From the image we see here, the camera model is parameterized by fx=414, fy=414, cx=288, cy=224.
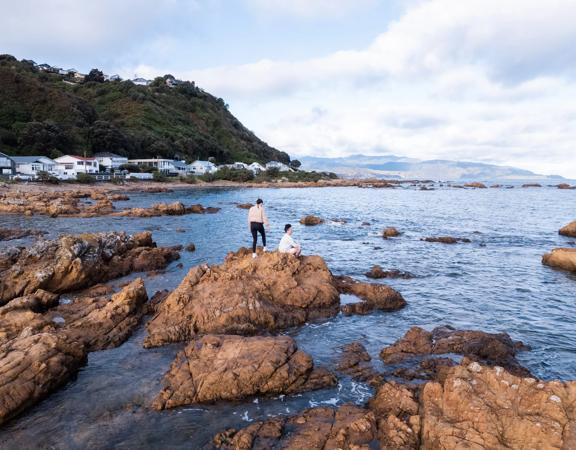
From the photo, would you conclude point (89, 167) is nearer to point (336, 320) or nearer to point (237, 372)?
point (336, 320)

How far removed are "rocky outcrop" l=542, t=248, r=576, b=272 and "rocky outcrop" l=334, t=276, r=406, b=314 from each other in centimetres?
1303

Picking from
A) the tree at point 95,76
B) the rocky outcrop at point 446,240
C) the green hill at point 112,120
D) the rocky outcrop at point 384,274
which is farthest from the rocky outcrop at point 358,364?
the tree at point 95,76

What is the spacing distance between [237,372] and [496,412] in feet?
18.2

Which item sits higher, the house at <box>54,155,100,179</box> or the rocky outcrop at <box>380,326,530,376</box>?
the house at <box>54,155,100,179</box>

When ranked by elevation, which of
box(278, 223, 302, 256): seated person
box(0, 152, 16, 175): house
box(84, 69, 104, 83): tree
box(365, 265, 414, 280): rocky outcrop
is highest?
box(84, 69, 104, 83): tree

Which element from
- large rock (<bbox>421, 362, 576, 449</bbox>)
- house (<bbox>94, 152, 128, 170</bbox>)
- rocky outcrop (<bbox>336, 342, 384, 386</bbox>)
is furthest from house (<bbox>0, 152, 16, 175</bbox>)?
large rock (<bbox>421, 362, 576, 449</bbox>)

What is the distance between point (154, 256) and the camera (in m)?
22.4

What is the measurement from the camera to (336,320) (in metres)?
15.0

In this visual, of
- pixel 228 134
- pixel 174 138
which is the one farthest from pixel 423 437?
pixel 228 134

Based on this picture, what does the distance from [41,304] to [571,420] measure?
1583 cm

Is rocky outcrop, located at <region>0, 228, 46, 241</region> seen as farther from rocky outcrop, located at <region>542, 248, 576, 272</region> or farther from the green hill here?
the green hill

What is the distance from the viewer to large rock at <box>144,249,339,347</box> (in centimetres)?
1334

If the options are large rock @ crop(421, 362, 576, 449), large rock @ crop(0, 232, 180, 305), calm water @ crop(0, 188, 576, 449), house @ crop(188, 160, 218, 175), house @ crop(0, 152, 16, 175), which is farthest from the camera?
house @ crop(188, 160, 218, 175)

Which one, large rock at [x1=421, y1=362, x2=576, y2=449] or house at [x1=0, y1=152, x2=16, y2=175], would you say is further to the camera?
house at [x1=0, y1=152, x2=16, y2=175]
